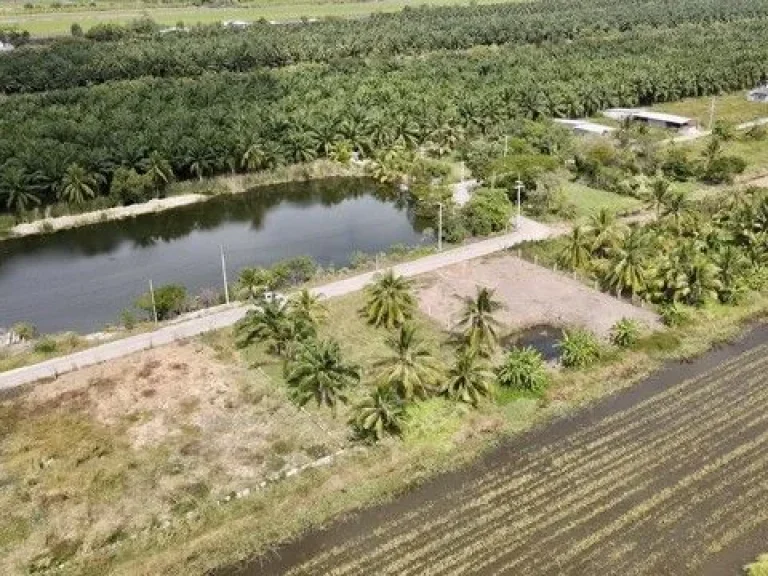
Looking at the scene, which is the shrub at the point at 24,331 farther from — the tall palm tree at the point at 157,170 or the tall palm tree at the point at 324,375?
the tall palm tree at the point at 157,170

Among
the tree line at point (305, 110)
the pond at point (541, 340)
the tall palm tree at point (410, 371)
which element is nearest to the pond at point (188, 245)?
the tree line at point (305, 110)

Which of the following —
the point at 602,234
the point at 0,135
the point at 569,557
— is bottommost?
the point at 569,557

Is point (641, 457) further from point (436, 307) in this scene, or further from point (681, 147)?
point (681, 147)

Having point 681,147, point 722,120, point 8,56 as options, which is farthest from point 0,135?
point 722,120

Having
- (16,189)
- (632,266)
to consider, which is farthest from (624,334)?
(16,189)

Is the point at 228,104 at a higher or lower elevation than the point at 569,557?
higher

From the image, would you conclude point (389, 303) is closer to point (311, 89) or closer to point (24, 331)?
point (24, 331)

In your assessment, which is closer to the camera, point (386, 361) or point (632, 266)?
point (386, 361)

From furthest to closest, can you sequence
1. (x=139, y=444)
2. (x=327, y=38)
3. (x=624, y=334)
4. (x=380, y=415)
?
(x=327, y=38) < (x=624, y=334) < (x=139, y=444) < (x=380, y=415)
